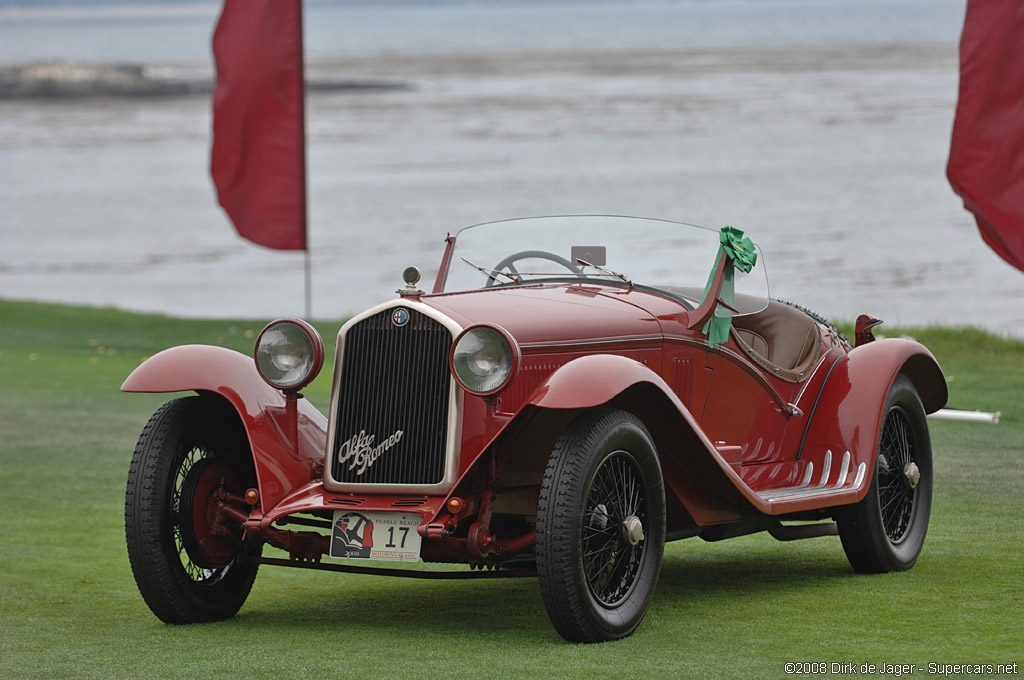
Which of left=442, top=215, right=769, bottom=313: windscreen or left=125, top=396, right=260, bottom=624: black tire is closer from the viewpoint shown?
left=125, top=396, right=260, bottom=624: black tire

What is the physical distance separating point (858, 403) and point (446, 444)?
88.2 inches

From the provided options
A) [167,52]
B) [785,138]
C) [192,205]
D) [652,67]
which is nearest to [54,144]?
[192,205]

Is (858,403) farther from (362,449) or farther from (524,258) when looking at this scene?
(362,449)

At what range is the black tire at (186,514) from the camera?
5.95 metres

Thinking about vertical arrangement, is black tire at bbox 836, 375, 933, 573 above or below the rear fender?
below

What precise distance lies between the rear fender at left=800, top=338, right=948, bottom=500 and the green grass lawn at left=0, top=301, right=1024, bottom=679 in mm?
550

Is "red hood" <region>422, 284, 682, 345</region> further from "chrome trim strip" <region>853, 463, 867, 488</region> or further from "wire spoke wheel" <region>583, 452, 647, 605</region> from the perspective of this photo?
"chrome trim strip" <region>853, 463, 867, 488</region>

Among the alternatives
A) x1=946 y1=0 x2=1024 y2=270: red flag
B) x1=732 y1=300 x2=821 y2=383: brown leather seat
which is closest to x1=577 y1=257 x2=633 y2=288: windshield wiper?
x1=732 y1=300 x2=821 y2=383: brown leather seat

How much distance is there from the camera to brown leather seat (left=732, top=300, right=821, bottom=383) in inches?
288

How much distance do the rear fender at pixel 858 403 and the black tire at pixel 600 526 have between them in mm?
1414

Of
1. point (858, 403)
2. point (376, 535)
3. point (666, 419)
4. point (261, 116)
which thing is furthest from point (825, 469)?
point (261, 116)

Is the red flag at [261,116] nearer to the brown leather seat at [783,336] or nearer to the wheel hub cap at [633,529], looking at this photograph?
the brown leather seat at [783,336]

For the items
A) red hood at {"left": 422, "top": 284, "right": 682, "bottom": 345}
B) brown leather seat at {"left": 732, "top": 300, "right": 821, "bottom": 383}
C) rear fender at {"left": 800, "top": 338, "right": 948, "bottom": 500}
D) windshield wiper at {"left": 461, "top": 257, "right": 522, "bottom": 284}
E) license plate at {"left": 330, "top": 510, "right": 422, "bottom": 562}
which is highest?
windshield wiper at {"left": 461, "top": 257, "right": 522, "bottom": 284}

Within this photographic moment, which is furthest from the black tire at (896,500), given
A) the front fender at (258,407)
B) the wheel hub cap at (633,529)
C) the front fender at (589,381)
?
the front fender at (258,407)
